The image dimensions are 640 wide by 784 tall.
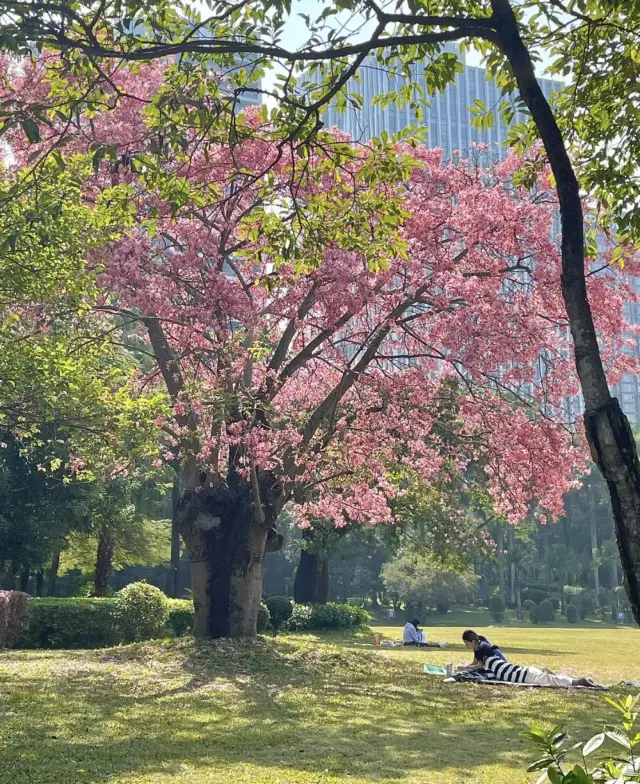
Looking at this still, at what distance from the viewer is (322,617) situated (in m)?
29.8

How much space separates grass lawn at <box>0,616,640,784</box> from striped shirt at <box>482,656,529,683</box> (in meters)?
0.48

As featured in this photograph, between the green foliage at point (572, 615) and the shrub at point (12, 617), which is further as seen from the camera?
the green foliage at point (572, 615)

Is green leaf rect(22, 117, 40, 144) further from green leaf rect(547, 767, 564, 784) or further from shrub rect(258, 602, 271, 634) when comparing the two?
shrub rect(258, 602, 271, 634)

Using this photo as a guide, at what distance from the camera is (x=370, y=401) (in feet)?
55.4

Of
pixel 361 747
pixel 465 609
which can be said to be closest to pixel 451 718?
pixel 361 747

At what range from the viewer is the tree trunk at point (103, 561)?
109 feet

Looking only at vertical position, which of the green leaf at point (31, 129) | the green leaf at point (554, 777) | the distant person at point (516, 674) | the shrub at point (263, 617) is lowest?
the distant person at point (516, 674)

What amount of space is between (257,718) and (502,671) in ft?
16.3

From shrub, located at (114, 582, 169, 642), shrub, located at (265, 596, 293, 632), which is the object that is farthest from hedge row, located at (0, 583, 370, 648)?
shrub, located at (265, 596, 293, 632)

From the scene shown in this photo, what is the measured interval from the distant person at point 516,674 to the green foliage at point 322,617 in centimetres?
1633

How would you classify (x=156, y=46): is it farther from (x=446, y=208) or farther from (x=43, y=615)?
(x=43, y=615)

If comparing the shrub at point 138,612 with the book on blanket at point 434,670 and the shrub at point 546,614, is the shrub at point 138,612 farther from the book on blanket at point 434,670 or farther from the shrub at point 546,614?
the shrub at point 546,614

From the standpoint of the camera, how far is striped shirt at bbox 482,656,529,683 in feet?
40.4

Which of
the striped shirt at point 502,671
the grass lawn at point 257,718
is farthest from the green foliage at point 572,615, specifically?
the striped shirt at point 502,671
